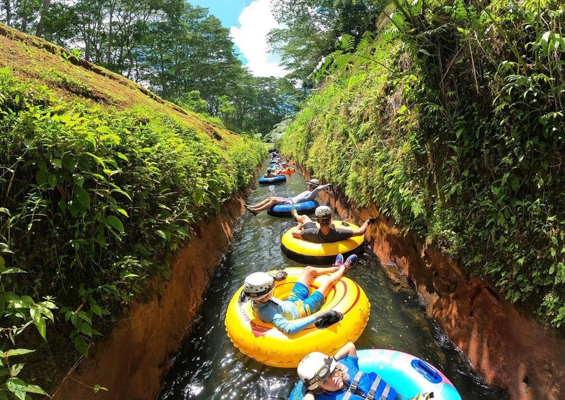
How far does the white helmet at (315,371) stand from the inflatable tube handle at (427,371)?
1059 mm

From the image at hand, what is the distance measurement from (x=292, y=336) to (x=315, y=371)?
3.81 ft

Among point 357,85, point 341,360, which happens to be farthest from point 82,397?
point 357,85

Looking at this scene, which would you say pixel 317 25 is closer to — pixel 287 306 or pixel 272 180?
pixel 272 180

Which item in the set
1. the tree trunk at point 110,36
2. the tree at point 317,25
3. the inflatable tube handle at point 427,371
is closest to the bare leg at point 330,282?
the inflatable tube handle at point 427,371

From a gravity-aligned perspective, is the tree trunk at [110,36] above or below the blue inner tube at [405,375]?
above

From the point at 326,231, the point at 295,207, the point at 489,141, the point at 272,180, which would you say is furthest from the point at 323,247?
the point at 272,180

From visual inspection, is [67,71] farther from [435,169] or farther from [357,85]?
[435,169]

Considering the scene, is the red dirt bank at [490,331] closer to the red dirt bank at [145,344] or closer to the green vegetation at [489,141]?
the green vegetation at [489,141]

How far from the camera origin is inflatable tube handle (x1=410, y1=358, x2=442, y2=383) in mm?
2992

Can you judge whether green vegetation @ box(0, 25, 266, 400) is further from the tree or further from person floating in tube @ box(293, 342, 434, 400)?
the tree

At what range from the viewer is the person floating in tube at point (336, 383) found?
2.67 m

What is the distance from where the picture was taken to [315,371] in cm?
265

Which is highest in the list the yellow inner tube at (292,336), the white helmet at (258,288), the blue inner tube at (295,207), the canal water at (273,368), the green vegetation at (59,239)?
the green vegetation at (59,239)

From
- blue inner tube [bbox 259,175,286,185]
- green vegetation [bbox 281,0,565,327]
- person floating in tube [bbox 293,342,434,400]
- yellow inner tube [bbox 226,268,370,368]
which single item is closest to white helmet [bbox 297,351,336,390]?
person floating in tube [bbox 293,342,434,400]
